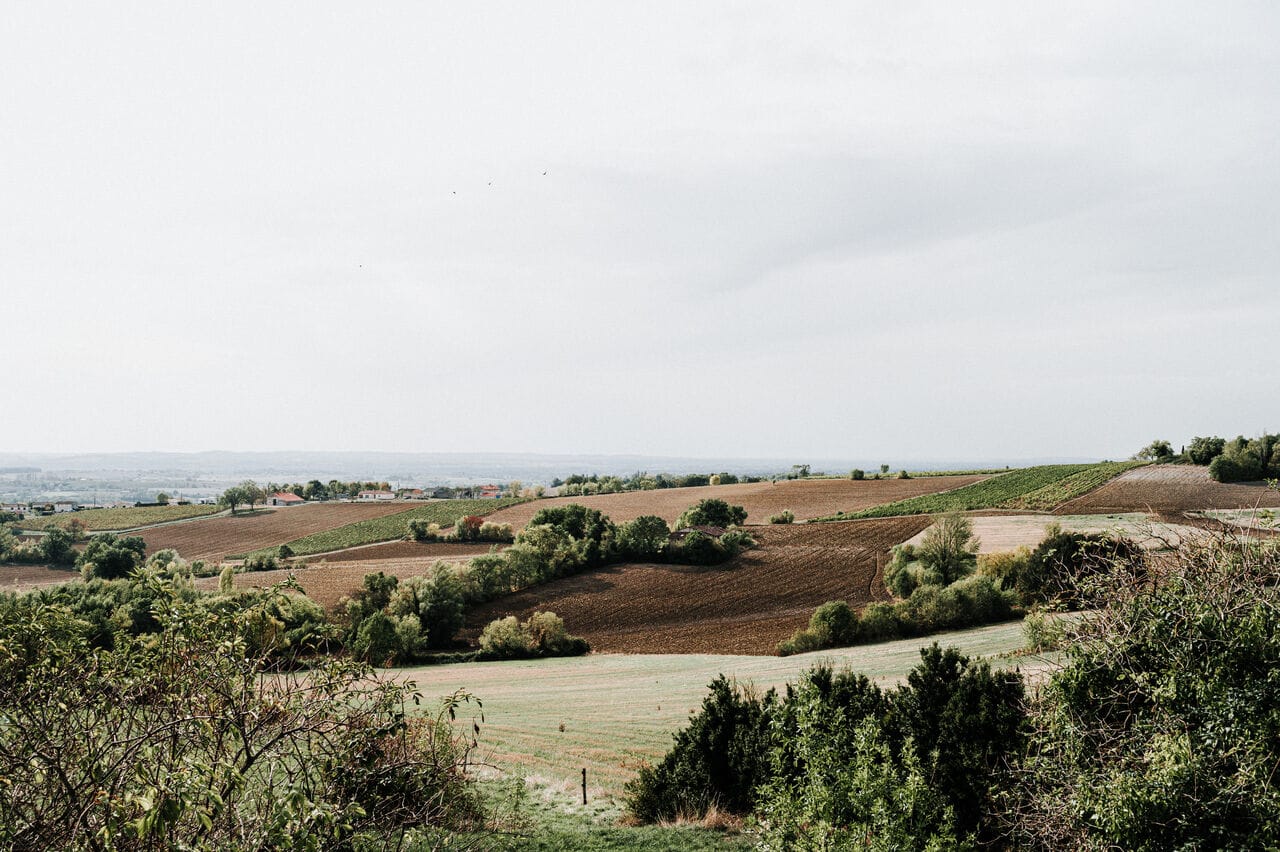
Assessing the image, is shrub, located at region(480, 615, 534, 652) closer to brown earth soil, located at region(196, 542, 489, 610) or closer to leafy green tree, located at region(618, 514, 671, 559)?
brown earth soil, located at region(196, 542, 489, 610)

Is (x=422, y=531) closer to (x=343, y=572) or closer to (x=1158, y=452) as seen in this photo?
(x=343, y=572)

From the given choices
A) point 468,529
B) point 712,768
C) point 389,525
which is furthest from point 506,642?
point 389,525

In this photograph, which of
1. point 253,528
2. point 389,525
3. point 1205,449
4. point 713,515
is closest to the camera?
point 1205,449

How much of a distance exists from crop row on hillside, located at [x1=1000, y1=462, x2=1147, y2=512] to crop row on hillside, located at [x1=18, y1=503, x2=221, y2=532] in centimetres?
8618

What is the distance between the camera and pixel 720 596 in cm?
5050

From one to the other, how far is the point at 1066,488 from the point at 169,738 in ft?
242

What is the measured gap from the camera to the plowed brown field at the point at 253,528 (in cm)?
7100

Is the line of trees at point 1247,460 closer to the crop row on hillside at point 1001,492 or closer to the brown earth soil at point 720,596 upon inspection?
the crop row on hillside at point 1001,492

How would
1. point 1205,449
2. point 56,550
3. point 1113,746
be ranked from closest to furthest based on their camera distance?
1. point 1113,746
2. point 56,550
3. point 1205,449

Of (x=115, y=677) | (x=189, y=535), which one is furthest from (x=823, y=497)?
(x=115, y=677)

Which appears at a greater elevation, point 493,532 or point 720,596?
point 493,532

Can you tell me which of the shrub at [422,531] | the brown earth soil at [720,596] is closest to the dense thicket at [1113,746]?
the brown earth soil at [720,596]

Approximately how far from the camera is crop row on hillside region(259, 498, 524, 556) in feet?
236

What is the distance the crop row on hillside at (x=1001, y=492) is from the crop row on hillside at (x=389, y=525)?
40242mm
